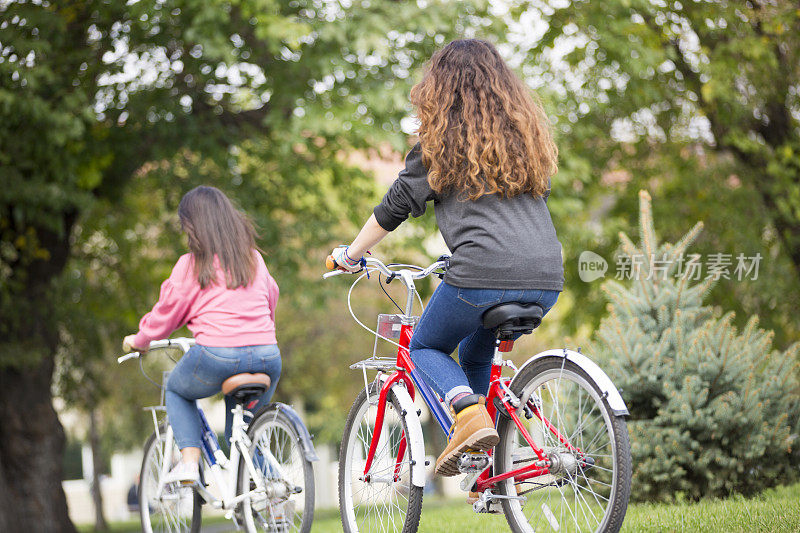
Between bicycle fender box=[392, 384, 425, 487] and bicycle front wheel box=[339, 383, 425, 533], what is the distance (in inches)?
1.4

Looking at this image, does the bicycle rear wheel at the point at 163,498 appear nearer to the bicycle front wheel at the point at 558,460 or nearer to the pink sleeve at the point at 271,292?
the pink sleeve at the point at 271,292

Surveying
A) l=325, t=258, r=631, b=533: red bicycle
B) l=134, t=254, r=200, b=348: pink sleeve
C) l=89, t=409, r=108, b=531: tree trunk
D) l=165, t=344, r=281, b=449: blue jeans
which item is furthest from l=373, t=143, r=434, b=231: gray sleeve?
l=89, t=409, r=108, b=531: tree trunk

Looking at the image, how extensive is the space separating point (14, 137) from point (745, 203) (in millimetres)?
9675

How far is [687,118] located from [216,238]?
1010cm

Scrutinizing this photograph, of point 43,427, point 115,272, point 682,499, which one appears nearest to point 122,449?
point 115,272

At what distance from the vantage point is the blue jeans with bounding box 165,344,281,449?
4414mm

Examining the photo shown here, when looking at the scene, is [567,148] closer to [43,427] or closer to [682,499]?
[682,499]

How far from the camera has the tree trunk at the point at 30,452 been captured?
11.1 metres

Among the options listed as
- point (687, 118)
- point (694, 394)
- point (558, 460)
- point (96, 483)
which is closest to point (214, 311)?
point (558, 460)

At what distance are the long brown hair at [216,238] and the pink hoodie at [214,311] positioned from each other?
43 mm

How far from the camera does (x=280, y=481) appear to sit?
14.1 ft

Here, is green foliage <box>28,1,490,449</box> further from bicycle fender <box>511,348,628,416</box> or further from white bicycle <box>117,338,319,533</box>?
bicycle fender <box>511,348,628,416</box>

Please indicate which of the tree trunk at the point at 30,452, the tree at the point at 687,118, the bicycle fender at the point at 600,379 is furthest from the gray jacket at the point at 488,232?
the tree trunk at the point at 30,452

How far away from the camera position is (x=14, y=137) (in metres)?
9.66
